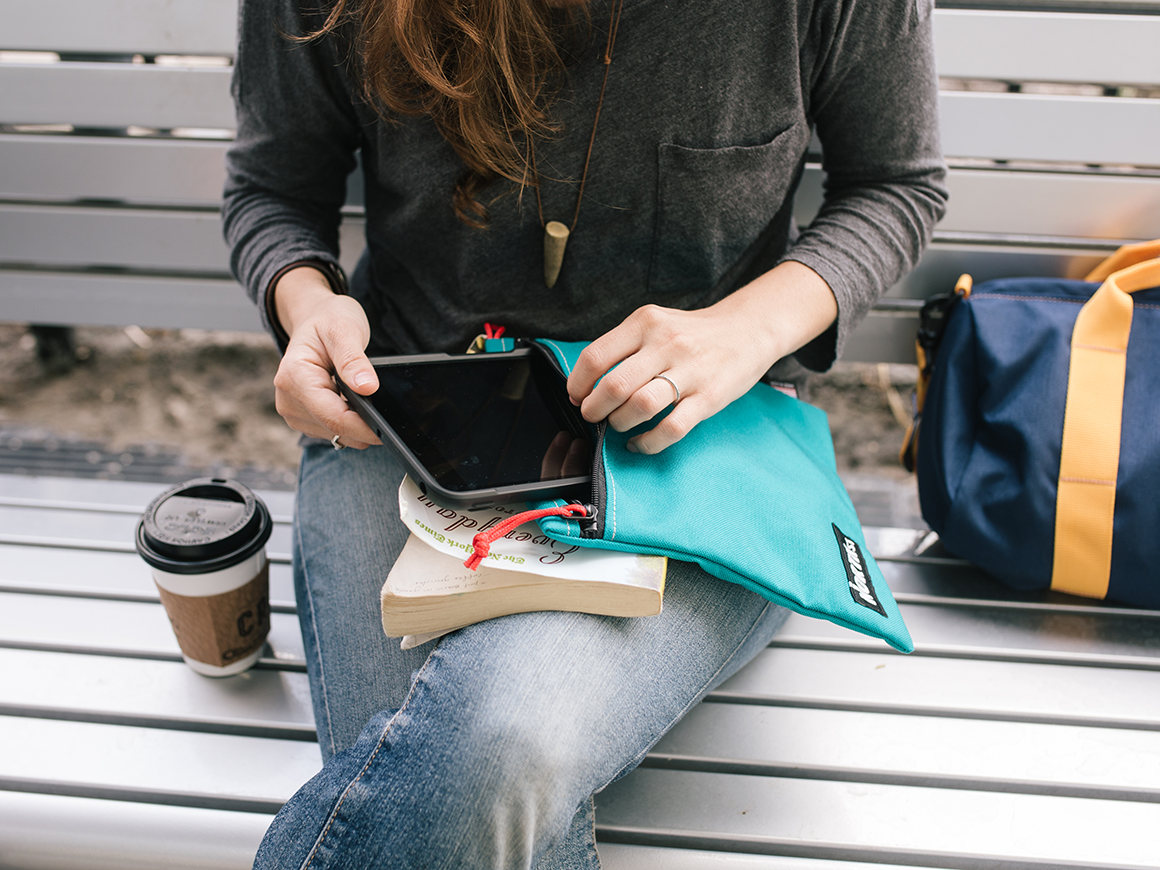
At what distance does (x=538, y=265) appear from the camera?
1.09m

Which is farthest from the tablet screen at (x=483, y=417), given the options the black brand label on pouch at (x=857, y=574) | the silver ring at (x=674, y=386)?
the black brand label on pouch at (x=857, y=574)

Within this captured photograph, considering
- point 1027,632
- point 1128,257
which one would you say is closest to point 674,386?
point 1027,632

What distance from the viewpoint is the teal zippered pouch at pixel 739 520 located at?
30.4 inches

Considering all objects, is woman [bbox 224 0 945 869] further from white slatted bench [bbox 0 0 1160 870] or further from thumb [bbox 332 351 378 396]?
white slatted bench [bbox 0 0 1160 870]

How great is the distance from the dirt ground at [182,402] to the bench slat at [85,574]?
0.61m

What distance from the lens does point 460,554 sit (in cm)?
76

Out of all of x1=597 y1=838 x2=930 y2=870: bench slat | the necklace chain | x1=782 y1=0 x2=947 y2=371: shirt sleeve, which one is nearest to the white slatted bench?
x1=597 y1=838 x2=930 y2=870: bench slat

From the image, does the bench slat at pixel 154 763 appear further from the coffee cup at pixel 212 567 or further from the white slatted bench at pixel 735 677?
the coffee cup at pixel 212 567

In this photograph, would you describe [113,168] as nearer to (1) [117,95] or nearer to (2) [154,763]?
(1) [117,95]

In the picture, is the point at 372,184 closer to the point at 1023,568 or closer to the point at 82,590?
the point at 82,590

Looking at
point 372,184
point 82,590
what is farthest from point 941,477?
point 82,590

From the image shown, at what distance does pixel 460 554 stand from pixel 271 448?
1.62m

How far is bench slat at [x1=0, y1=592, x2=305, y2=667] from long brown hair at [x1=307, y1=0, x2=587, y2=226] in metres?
0.73

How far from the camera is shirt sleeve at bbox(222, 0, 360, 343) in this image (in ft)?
3.34
